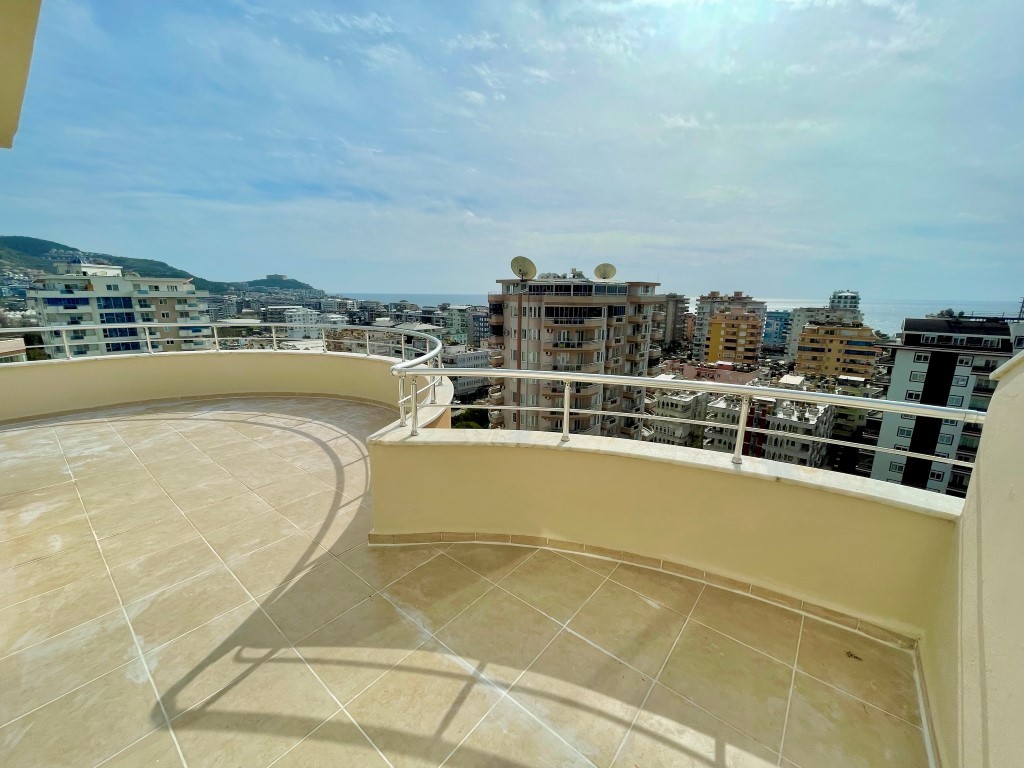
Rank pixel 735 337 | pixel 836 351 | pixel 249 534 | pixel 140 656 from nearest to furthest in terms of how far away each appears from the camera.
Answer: pixel 140 656, pixel 249 534, pixel 836 351, pixel 735 337

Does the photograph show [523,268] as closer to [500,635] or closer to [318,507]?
[318,507]

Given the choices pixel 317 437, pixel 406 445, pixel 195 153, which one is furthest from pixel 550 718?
pixel 195 153

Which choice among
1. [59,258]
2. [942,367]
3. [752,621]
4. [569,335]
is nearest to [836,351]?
[569,335]

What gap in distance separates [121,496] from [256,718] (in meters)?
2.82

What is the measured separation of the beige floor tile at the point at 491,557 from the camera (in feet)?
7.52

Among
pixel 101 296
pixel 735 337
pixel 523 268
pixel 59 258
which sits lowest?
pixel 735 337

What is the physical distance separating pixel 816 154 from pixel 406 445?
25.8ft

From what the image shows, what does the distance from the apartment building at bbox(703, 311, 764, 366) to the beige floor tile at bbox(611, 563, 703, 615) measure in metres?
46.1

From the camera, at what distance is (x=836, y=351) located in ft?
99.6

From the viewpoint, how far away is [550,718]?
1.45 metres

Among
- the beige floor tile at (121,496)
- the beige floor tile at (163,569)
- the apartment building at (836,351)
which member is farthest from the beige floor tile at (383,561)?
the apartment building at (836,351)

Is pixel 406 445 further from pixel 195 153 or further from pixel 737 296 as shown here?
pixel 737 296

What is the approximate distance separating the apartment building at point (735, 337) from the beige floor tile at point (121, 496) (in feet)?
156

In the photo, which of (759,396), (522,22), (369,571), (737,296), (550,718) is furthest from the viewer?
(737,296)
